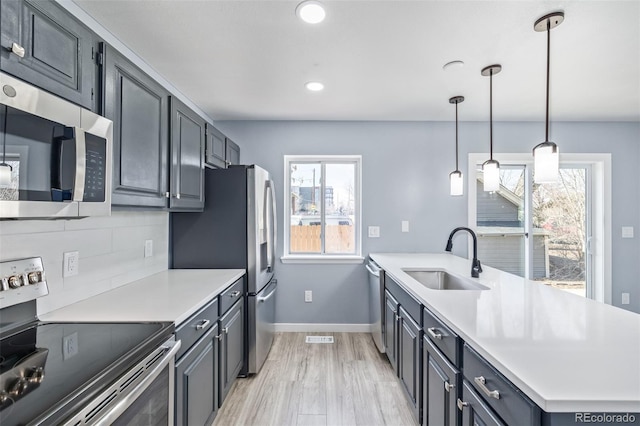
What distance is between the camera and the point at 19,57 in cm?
98

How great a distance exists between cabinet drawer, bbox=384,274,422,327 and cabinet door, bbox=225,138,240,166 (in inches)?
74.6

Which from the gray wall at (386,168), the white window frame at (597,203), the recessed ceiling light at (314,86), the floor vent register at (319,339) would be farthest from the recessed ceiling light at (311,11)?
the floor vent register at (319,339)

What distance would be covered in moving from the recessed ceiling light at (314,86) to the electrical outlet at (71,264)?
1932 mm

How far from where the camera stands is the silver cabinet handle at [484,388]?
997 mm

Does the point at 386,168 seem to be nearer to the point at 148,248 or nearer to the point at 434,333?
the point at 434,333

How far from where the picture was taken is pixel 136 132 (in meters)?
1.60

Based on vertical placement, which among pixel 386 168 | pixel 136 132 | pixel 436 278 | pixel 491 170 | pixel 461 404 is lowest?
pixel 461 404

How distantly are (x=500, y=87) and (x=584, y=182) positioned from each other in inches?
78.3

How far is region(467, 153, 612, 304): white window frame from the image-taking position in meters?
3.50

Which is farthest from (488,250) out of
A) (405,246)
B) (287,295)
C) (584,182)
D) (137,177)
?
(137,177)

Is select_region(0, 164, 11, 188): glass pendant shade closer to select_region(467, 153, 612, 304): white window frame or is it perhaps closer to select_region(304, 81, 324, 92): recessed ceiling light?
select_region(304, 81, 324, 92): recessed ceiling light

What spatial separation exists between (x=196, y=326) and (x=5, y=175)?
3.37 feet

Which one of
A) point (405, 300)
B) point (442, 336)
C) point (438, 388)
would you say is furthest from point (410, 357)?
point (442, 336)

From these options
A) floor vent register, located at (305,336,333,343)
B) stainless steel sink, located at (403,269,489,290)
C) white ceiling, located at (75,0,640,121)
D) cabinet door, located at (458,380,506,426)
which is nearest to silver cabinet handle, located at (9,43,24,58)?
white ceiling, located at (75,0,640,121)
